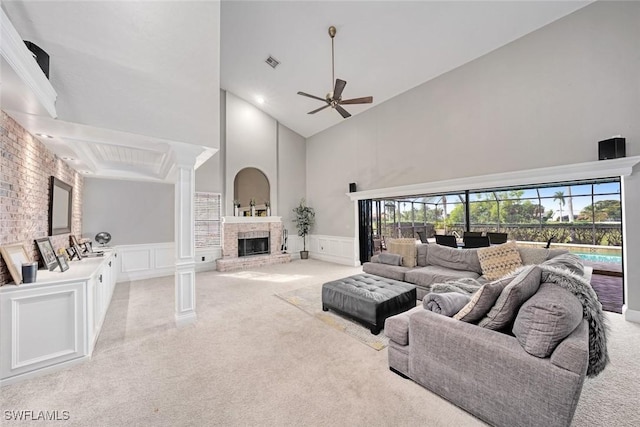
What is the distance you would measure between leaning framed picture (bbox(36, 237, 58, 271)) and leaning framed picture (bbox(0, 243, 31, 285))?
0.67 ft

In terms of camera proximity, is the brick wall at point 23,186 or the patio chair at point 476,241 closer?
the brick wall at point 23,186

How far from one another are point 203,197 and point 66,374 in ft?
15.8

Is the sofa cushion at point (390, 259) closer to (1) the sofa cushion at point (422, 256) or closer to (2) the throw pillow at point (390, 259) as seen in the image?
(2) the throw pillow at point (390, 259)

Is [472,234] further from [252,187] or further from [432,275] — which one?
[252,187]

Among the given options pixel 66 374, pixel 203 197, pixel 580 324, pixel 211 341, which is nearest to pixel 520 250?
pixel 580 324

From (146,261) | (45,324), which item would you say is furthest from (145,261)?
(45,324)

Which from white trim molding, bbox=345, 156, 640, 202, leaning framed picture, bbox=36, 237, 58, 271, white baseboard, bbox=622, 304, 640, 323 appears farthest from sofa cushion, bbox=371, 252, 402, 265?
leaning framed picture, bbox=36, 237, 58, 271

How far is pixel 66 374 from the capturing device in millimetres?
2211

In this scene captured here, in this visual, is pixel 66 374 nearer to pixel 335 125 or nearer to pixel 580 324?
pixel 580 324

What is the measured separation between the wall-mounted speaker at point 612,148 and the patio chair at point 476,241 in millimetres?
1819

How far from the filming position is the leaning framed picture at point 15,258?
2143 millimetres

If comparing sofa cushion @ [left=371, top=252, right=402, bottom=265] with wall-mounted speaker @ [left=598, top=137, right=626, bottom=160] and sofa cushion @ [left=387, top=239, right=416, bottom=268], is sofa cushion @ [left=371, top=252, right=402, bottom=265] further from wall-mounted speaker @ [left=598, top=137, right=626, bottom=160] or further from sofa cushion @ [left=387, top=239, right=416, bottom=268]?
wall-mounted speaker @ [left=598, top=137, right=626, bottom=160]

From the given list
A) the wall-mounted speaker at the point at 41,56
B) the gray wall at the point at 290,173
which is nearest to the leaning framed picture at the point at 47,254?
the wall-mounted speaker at the point at 41,56

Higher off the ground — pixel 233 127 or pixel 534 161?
pixel 233 127
